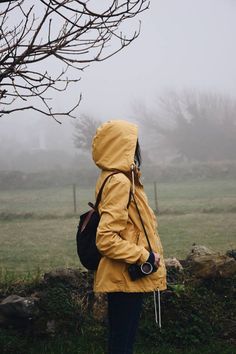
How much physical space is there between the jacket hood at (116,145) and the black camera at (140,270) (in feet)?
1.92

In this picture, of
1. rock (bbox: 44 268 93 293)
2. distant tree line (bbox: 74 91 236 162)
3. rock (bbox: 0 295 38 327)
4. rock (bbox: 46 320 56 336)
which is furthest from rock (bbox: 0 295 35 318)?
distant tree line (bbox: 74 91 236 162)

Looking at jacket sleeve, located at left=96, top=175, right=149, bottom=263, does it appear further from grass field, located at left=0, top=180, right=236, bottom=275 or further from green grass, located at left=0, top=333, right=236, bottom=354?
grass field, located at left=0, top=180, right=236, bottom=275

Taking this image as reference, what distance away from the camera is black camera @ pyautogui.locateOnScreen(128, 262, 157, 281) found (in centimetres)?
271

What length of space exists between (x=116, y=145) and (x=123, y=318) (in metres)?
1.07

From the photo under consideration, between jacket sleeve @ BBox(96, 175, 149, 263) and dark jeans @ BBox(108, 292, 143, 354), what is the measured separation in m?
0.26

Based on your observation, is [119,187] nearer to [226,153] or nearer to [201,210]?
[201,210]

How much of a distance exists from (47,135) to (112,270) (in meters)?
79.5

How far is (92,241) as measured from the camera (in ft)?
9.30

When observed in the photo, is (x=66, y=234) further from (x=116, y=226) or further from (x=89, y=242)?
(x=116, y=226)

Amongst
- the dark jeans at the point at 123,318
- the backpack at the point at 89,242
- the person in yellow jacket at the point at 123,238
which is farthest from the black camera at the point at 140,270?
the backpack at the point at 89,242

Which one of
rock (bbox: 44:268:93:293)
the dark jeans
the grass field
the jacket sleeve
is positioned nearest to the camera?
the jacket sleeve

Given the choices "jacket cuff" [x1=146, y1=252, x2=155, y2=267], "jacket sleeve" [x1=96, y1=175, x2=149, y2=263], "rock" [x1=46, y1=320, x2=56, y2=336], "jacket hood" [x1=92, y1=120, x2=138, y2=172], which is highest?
"jacket hood" [x1=92, y1=120, x2=138, y2=172]

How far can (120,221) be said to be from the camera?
105 inches

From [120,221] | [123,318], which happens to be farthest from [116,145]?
[123,318]
